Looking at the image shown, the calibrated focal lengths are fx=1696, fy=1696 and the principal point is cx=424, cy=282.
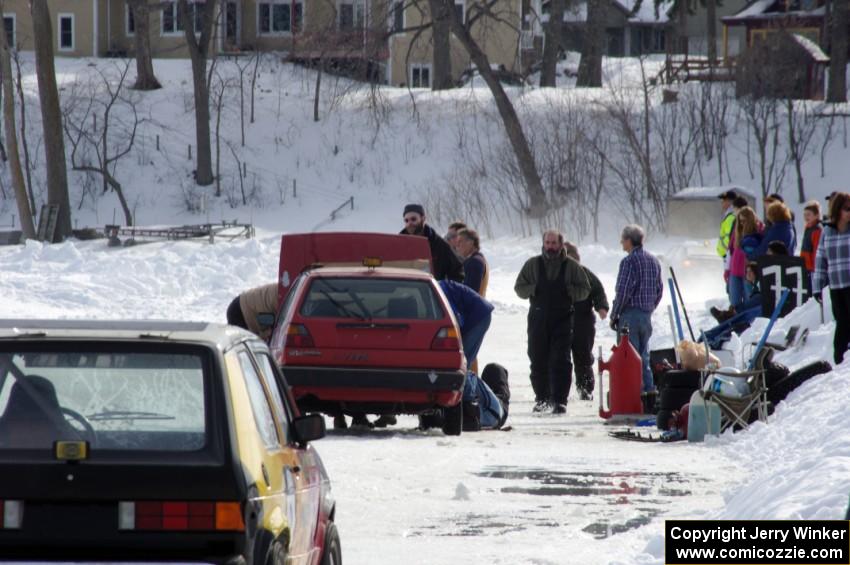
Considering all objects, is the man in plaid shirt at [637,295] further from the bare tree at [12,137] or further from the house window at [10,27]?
the house window at [10,27]

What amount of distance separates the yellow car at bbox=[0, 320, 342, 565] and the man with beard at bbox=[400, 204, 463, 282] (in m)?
10.7

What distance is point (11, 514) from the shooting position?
A: 5.36 metres

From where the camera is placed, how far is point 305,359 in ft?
44.8

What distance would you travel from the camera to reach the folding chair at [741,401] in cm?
1331

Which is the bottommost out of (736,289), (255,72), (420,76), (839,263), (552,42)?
(736,289)

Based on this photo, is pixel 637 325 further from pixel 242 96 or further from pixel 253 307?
pixel 242 96

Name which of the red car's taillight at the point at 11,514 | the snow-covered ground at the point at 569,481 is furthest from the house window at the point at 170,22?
the red car's taillight at the point at 11,514

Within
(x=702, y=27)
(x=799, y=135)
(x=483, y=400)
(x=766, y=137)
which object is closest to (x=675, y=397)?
(x=483, y=400)

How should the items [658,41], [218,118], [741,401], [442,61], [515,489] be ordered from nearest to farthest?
[515,489] < [741,401] < [218,118] < [442,61] < [658,41]

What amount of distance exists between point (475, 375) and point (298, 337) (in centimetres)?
193

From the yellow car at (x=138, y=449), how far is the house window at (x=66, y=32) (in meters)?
66.8

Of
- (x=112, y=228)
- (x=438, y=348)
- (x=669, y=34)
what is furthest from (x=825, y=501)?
(x=669, y=34)

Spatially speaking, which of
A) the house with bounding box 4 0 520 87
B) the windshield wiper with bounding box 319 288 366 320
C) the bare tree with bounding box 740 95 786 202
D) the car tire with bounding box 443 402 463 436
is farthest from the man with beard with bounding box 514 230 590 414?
the house with bounding box 4 0 520 87

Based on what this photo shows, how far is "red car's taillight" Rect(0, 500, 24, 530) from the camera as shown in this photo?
17.5 feet
